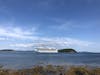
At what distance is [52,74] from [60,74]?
1431 millimetres

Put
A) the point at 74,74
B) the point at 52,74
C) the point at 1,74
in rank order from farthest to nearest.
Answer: the point at 52,74 → the point at 74,74 → the point at 1,74

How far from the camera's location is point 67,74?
3108 centimetres

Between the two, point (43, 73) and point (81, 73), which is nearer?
point (81, 73)

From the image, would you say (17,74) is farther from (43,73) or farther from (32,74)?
(43,73)

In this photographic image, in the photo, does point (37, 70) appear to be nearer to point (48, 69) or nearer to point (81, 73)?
point (48, 69)

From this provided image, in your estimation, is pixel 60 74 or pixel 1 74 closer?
pixel 1 74

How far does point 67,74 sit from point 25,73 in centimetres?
688

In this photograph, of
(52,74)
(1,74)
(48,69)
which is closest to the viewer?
(1,74)

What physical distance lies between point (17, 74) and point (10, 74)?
119 centimetres

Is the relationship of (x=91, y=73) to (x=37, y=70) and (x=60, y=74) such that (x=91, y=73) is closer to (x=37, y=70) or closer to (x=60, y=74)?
(x=60, y=74)

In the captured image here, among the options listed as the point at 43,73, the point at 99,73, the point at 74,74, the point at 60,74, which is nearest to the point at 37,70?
the point at 43,73

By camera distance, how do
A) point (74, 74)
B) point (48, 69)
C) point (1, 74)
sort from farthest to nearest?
point (48, 69), point (74, 74), point (1, 74)

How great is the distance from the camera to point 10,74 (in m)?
30.0

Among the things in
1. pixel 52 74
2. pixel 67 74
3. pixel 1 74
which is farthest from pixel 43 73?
pixel 1 74
